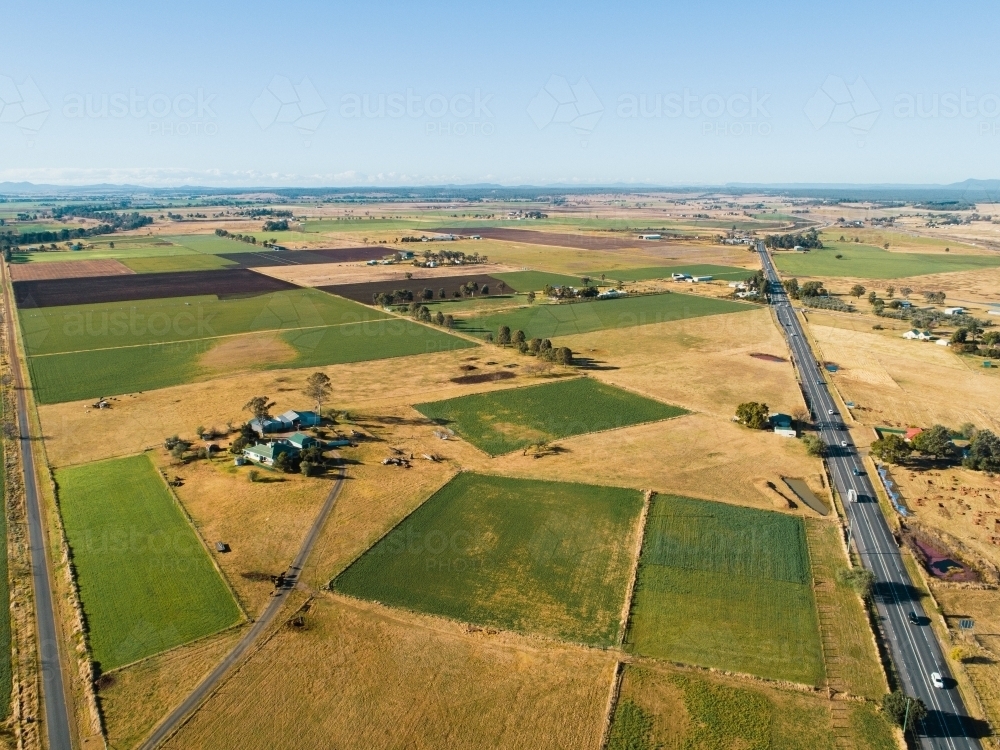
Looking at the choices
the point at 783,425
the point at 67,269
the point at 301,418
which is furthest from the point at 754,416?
the point at 67,269

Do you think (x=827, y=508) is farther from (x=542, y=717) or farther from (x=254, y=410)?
(x=254, y=410)

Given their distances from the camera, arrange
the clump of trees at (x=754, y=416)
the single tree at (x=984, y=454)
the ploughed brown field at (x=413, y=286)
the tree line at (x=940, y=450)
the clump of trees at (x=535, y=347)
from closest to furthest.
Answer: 1. the single tree at (x=984, y=454)
2. the tree line at (x=940, y=450)
3. the clump of trees at (x=754, y=416)
4. the clump of trees at (x=535, y=347)
5. the ploughed brown field at (x=413, y=286)

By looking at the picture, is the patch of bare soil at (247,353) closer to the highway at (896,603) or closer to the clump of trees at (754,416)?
the clump of trees at (754,416)

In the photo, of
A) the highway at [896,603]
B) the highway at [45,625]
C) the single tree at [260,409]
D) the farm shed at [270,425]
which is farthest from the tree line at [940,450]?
the highway at [45,625]

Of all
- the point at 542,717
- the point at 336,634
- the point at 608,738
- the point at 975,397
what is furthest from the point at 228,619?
the point at 975,397

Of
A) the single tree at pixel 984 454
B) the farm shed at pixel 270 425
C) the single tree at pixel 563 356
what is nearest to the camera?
the single tree at pixel 984 454

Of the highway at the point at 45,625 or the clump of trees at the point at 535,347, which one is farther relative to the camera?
the clump of trees at the point at 535,347

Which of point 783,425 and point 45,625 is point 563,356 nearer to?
point 783,425
